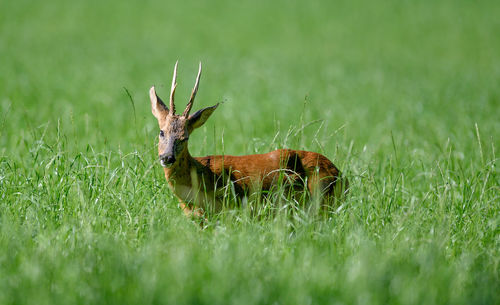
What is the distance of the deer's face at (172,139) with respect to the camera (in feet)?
13.8

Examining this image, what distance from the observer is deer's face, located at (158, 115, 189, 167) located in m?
4.22

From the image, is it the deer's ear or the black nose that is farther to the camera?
the deer's ear

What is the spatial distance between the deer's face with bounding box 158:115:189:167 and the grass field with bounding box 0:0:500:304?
272 millimetres

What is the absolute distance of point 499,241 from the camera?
4312 millimetres

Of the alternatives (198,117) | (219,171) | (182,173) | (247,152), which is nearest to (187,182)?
(182,173)

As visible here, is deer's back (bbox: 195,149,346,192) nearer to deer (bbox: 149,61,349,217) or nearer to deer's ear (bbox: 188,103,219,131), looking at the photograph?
deer (bbox: 149,61,349,217)

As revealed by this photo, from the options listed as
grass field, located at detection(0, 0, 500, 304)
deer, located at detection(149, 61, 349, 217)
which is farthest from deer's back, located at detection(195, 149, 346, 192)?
grass field, located at detection(0, 0, 500, 304)

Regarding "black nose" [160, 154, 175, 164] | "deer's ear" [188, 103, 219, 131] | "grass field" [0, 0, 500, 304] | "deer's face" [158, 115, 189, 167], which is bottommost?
"grass field" [0, 0, 500, 304]

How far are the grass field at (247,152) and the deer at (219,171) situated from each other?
0.15 m

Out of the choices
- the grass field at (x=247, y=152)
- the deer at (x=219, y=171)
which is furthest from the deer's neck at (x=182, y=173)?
the grass field at (x=247, y=152)

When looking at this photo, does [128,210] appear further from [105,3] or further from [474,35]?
[105,3]

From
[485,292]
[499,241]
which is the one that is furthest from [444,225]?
[485,292]

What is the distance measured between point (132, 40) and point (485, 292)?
2292 cm

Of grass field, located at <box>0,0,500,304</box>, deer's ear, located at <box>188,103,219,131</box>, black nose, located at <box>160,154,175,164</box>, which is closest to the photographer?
grass field, located at <box>0,0,500,304</box>
